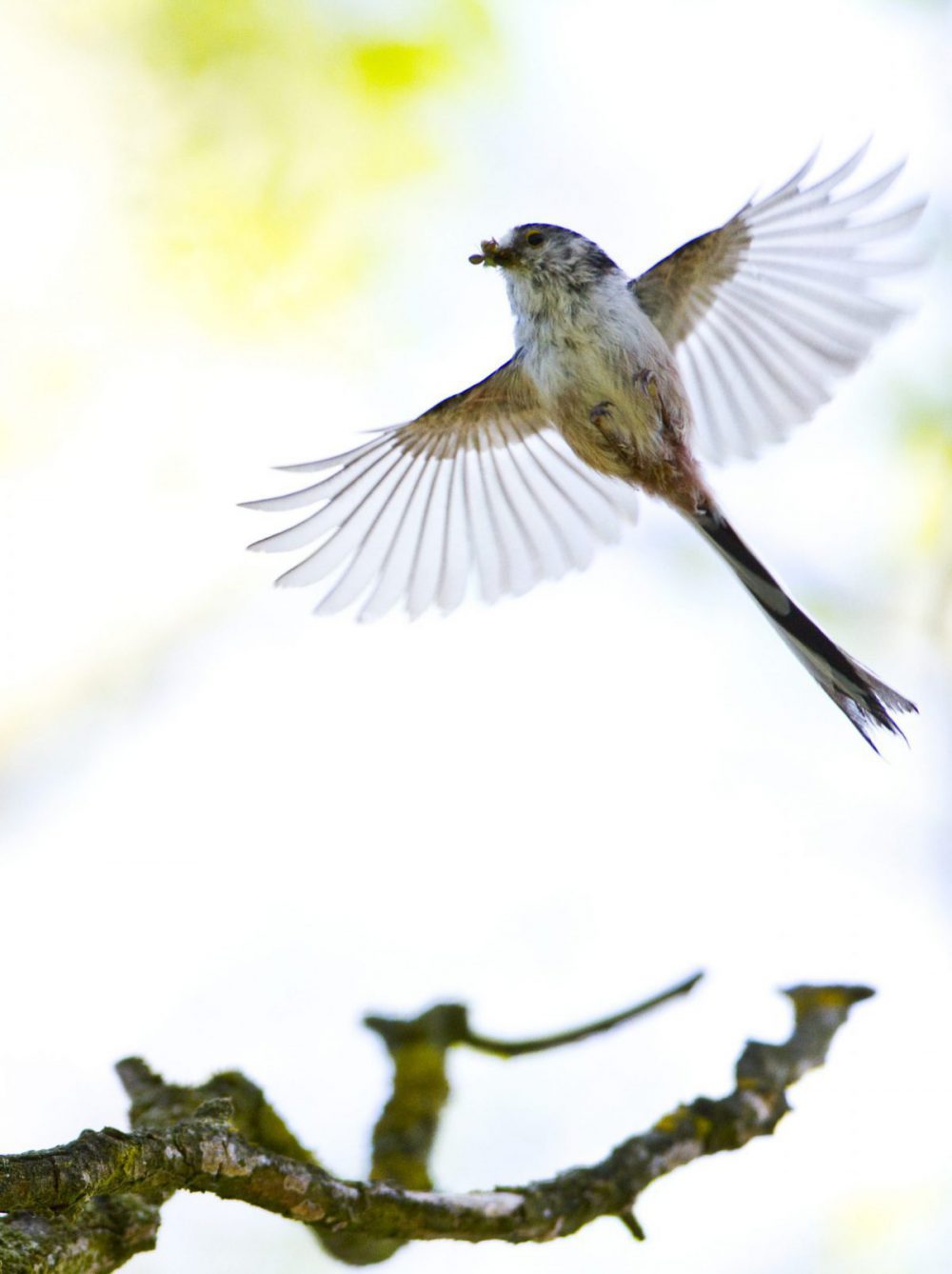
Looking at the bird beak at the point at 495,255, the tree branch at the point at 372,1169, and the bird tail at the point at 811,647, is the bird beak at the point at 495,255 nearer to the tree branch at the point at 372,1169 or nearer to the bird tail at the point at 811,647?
the bird tail at the point at 811,647

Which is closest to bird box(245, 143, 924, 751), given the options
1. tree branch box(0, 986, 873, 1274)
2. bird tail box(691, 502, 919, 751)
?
bird tail box(691, 502, 919, 751)

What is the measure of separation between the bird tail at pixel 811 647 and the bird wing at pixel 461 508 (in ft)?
1.16

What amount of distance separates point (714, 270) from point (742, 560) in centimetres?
73

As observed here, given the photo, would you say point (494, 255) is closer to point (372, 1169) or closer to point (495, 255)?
point (495, 255)

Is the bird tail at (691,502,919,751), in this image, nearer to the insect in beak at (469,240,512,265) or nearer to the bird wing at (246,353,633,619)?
the bird wing at (246,353,633,619)

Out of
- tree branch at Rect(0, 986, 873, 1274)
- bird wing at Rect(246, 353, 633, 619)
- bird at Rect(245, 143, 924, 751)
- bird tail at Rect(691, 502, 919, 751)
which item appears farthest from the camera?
bird wing at Rect(246, 353, 633, 619)

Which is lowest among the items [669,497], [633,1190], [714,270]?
[633,1190]

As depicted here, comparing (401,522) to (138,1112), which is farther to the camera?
(401,522)

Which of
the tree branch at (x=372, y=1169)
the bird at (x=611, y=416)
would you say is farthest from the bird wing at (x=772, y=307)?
the tree branch at (x=372, y=1169)

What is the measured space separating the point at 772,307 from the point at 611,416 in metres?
0.64

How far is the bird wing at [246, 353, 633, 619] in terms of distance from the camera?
3.36 meters

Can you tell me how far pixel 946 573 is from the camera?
3.26 metres

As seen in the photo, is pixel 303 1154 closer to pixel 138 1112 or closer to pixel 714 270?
pixel 138 1112

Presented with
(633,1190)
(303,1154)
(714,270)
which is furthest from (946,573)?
(303,1154)
